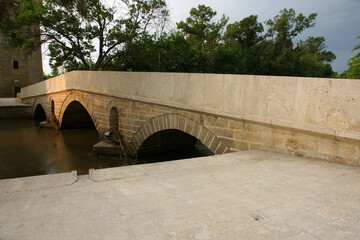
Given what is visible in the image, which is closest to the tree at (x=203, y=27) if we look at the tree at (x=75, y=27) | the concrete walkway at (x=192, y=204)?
the tree at (x=75, y=27)

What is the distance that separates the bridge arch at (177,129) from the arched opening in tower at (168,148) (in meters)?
0.19

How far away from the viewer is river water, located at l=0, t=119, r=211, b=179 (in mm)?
8711

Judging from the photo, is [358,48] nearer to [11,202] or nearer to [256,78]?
[256,78]

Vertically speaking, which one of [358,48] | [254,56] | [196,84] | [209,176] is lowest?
[209,176]

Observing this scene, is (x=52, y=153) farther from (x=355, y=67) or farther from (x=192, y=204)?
(x=355, y=67)

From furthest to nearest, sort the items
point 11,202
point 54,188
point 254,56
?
1. point 254,56
2. point 54,188
3. point 11,202

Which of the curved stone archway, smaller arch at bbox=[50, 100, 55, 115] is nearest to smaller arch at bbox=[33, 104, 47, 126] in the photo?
the curved stone archway

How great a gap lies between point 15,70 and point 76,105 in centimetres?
2109

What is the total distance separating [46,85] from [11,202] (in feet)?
53.0

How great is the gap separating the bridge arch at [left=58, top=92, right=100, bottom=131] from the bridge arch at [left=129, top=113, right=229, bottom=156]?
10.1ft

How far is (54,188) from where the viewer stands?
8.71ft

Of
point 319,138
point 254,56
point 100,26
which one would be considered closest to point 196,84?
point 319,138

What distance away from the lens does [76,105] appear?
1375cm

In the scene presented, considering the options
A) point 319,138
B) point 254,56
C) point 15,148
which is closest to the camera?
point 319,138
